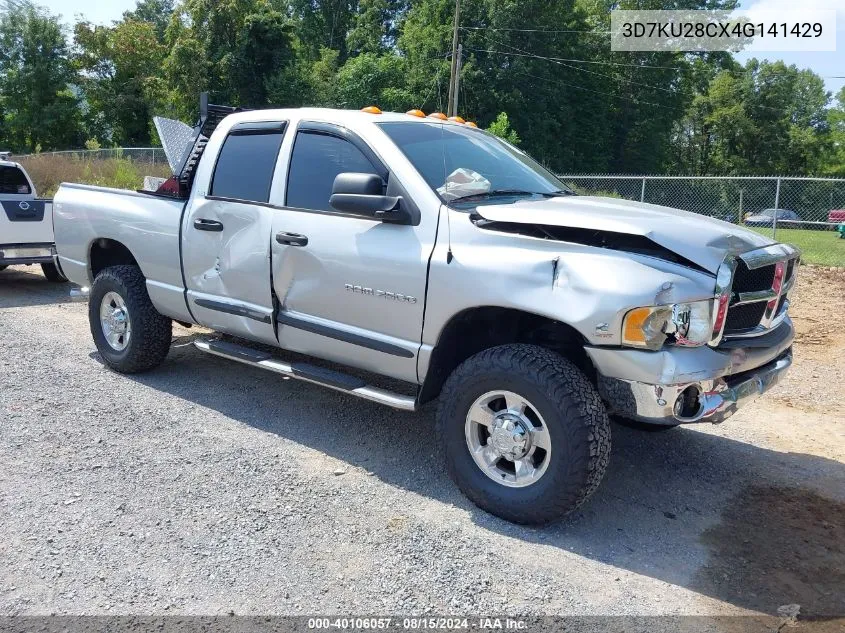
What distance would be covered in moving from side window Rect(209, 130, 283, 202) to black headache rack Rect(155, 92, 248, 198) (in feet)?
1.13

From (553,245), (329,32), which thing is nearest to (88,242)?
(553,245)

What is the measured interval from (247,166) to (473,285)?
2.14 meters

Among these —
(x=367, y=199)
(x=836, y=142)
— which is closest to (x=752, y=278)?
(x=367, y=199)

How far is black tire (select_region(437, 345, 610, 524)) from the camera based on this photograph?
3.39 meters

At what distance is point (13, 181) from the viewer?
991 cm

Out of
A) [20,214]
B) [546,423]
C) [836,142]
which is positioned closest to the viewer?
[546,423]

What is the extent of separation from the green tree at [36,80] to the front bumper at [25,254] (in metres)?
39.3

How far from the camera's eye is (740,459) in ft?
15.6

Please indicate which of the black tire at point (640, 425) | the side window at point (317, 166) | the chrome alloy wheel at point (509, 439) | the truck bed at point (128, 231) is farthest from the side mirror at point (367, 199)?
the black tire at point (640, 425)

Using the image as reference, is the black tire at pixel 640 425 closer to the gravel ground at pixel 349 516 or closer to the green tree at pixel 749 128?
the gravel ground at pixel 349 516

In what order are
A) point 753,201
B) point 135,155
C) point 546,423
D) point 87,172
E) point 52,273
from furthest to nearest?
point 135,155, point 87,172, point 753,201, point 52,273, point 546,423

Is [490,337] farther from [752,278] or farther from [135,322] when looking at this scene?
[135,322]

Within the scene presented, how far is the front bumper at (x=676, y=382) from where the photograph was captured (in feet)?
10.7

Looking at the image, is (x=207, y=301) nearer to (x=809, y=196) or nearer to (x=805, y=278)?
(x=805, y=278)
